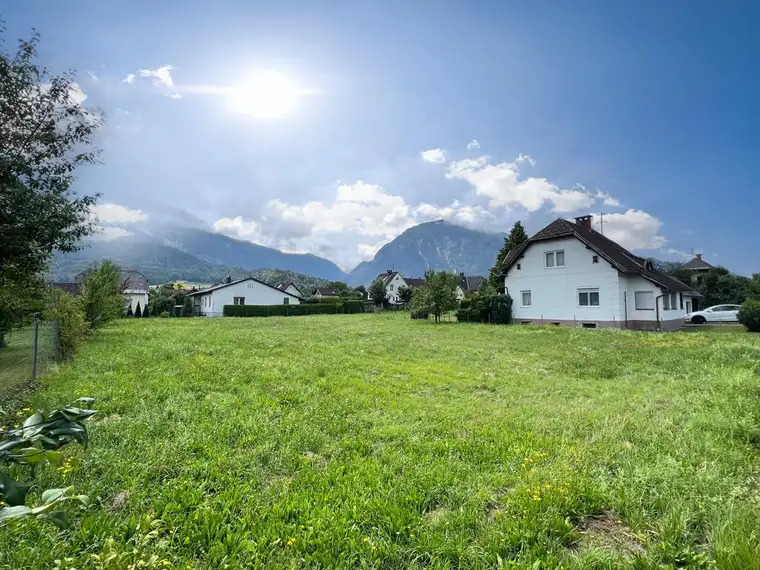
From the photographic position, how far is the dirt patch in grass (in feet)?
9.51

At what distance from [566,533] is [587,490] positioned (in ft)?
2.15

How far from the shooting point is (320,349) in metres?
12.6

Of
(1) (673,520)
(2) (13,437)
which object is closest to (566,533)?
(1) (673,520)

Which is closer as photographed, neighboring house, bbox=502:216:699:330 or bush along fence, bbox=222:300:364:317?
neighboring house, bbox=502:216:699:330

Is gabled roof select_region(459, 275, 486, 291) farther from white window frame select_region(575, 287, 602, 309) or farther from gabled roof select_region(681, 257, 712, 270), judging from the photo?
white window frame select_region(575, 287, 602, 309)

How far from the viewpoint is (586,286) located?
24031 millimetres

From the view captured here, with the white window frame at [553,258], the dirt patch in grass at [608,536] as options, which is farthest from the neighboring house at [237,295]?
the dirt patch in grass at [608,536]

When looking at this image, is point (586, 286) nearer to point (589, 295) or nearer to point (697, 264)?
point (589, 295)

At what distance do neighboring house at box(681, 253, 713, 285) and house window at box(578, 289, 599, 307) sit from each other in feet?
110

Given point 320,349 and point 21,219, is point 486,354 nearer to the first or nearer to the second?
point 320,349

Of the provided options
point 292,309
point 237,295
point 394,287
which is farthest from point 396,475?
point 394,287

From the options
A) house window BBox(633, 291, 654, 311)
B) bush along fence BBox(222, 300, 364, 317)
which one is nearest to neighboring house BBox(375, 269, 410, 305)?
bush along fence BBox(222, 300, 364, 317)

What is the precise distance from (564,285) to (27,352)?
26164 mm

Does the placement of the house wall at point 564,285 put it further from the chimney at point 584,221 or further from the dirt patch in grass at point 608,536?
the dirt patch in grass at point 608,536
